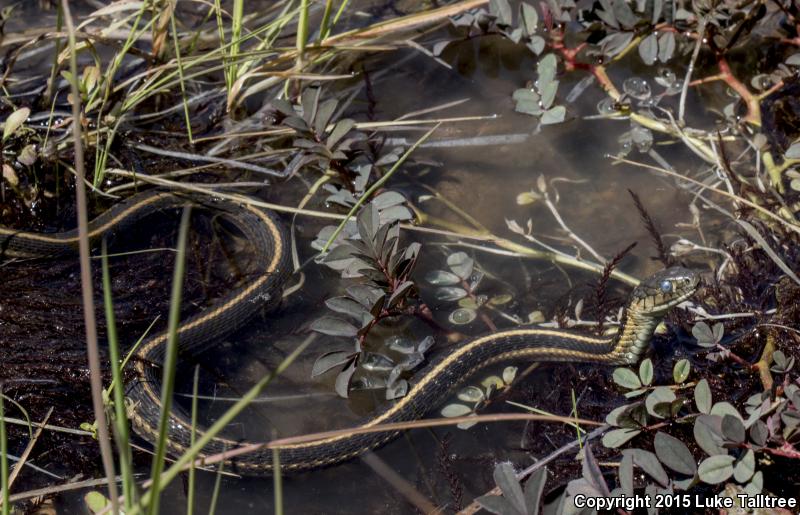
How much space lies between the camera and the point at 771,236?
3.08 m

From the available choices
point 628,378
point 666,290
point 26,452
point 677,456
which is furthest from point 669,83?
point 26,452

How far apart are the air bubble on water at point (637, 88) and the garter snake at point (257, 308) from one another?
1310mm

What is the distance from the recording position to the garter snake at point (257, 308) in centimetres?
283

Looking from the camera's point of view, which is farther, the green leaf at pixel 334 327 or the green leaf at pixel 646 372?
the green leaf at pixel 334 327

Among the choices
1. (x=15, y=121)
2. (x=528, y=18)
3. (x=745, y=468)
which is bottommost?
(x=745, y=468)

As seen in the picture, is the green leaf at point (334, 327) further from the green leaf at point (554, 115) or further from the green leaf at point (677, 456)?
the green leaf at point (554, 115)

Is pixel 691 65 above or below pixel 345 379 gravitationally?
above

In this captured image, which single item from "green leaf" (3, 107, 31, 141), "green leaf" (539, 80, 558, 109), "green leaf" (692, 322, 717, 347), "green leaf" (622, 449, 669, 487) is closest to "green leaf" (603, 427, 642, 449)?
"green leaf" (622, 449, 669, 487)

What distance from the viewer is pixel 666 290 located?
107 inches

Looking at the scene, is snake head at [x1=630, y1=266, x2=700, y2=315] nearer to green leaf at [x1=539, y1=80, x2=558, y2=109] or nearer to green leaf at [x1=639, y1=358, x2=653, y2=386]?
green leaf at [x1=639, y1=358, x2=653, y2=386]

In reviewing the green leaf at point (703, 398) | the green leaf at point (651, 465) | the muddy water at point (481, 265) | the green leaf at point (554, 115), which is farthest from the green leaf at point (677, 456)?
the green leaf at point (554, 115)

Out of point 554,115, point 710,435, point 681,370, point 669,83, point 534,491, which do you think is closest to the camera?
point 534,491

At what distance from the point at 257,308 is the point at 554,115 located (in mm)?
1608

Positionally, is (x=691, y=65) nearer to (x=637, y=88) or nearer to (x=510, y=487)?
(x=637, y=88)
